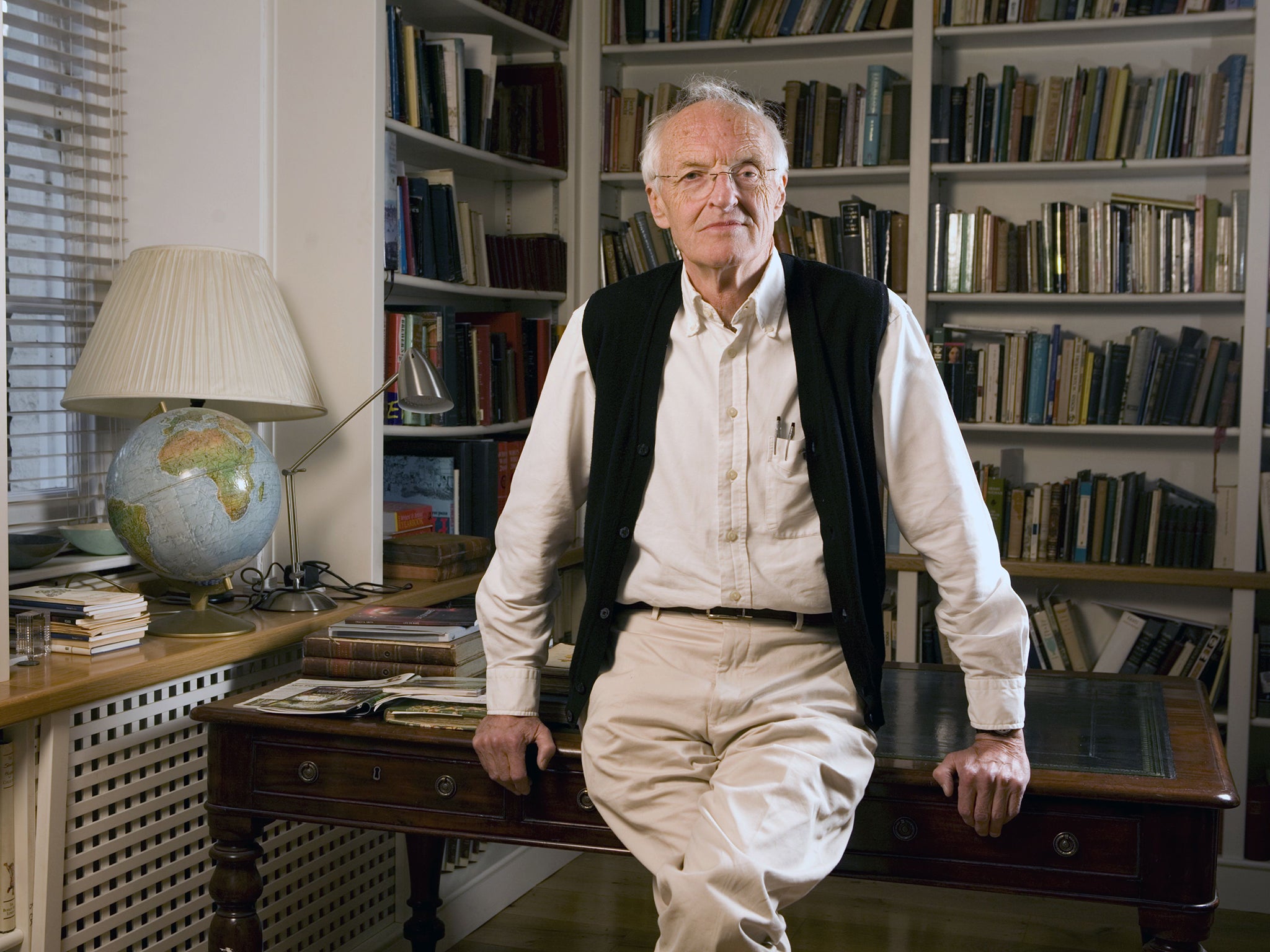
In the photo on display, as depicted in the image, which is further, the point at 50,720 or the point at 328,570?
the point at 328,570

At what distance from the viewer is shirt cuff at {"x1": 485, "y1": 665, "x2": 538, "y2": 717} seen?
1.85 metres

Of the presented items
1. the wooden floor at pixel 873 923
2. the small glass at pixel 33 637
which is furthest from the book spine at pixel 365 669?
the wooden floor at pixel 873 923

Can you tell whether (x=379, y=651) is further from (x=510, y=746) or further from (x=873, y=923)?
(x=873, y=923)

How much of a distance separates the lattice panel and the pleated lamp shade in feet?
1.73

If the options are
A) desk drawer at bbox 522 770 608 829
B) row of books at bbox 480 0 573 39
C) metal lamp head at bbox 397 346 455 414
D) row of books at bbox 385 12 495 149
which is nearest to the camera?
desk drawer at bbox 522 770 608 829

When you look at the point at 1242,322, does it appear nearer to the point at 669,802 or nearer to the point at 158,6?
the point at 669,802

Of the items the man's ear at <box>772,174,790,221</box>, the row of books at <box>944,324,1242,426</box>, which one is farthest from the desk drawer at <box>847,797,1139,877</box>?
the row of books at <box>944,324,1242,426</box>

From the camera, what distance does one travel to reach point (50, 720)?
6.27 ft

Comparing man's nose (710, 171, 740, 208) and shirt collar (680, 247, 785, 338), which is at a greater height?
man's nose (710, 171, 740, 208)

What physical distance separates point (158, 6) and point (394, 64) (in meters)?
0.55

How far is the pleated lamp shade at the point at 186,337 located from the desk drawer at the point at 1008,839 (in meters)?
1.39

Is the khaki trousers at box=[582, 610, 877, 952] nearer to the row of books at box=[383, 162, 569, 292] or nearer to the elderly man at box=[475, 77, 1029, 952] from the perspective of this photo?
the elderly man at box=[475, 77, 1029, 952]

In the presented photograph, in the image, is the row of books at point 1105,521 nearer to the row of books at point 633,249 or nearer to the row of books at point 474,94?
the row of books at point 633,249

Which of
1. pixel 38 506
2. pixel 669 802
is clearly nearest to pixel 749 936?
pixel 669 802
